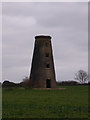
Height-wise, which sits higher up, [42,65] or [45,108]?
[42,65]

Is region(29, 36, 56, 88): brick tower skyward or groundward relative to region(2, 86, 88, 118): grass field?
skyward

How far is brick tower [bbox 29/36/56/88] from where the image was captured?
40000 millimetres

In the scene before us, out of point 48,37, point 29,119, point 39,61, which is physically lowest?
point 29,119

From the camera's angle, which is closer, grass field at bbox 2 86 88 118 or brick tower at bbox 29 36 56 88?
grass field at bbox 2 86 88 118

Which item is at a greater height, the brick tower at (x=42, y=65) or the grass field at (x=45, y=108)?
the brick tower at (x=42, y=65)

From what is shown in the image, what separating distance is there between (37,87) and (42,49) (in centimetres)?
505

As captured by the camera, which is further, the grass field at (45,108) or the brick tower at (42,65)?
the brick tower at (42,65)

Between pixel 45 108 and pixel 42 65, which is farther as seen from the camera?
pixel 42 65

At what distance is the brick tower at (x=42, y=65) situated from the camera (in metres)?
40.0

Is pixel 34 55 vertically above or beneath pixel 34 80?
above

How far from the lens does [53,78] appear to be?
40875 mm

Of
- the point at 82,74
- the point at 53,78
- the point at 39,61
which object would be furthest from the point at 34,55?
the point at 82,74

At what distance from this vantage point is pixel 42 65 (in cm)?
4003

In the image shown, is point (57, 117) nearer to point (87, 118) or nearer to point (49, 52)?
point (87, 118)
